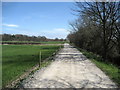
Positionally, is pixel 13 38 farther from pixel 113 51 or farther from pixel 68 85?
pixel 68 85

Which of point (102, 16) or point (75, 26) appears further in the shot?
point (75, 26)

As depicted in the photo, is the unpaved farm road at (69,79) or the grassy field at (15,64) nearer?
the unpaved farm road at (69,79)

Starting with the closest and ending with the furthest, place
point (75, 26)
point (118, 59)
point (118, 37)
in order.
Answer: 1. point (118, 37)
2. point (118, 59)
3. point (75, 26)

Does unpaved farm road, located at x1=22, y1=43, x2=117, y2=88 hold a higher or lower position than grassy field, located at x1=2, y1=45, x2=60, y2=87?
higher

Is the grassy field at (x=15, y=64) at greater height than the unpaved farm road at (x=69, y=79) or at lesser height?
lesser

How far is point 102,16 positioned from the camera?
1666 cm

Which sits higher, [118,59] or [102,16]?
[102,16]

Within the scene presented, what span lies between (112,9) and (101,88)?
12.2m

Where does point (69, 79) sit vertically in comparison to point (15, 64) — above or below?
above

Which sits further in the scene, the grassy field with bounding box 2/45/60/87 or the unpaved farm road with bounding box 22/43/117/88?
the grassy field with bounding box 2/45/60/87

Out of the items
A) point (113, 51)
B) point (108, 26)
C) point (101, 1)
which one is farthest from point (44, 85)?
point (113, 51)

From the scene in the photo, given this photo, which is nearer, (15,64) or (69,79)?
(69,79)

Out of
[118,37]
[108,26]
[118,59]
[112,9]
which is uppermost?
[112,9]

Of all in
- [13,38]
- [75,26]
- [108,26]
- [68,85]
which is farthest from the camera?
[13,38]
